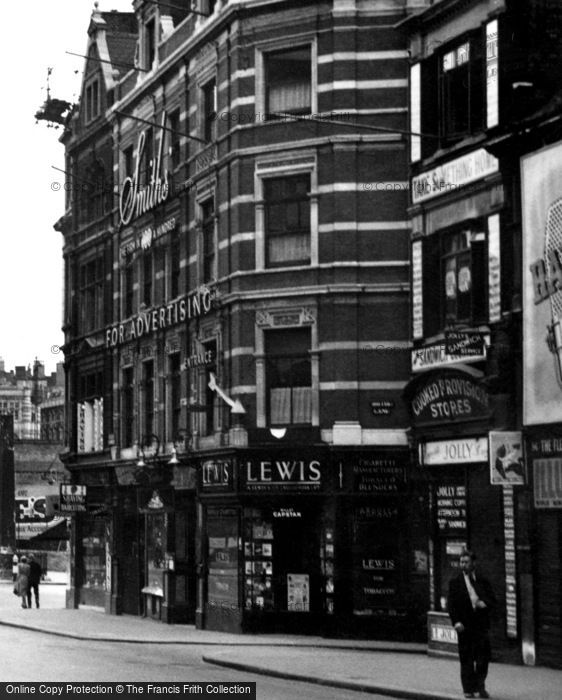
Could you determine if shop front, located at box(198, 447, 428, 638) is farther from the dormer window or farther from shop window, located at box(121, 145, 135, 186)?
the dormer window

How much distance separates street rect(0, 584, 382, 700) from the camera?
72.7 feet

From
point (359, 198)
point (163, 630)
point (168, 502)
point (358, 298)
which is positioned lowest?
point (163, 630)

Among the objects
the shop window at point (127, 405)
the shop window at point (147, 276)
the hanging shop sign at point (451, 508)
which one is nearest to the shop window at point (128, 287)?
the shop window at point (147, 276)

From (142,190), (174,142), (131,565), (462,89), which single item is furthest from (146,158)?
(462,89)

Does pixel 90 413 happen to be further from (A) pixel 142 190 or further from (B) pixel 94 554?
(A) pixel 142 190

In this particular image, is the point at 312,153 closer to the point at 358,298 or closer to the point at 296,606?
the point at 358,298

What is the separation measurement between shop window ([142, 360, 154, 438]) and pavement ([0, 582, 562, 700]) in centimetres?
537

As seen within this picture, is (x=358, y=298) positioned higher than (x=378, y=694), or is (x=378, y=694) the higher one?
(x=358, y=298)

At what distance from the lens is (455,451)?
29.0 metres

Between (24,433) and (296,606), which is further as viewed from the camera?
(24,433)

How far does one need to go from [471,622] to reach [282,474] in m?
14.2

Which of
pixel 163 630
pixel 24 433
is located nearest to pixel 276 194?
pixel 163 630

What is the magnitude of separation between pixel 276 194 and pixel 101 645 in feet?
36.1

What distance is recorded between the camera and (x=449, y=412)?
2912cm
